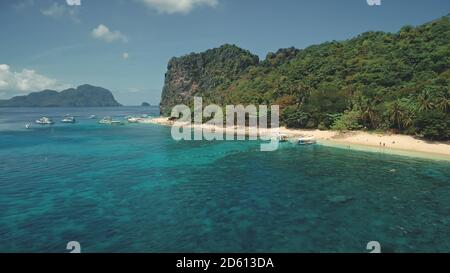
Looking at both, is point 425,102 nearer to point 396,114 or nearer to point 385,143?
point 396,114

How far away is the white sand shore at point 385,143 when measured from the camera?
53.4 meters

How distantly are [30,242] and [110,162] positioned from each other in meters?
30.0

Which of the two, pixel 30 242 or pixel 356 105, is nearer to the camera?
pixel 30 242

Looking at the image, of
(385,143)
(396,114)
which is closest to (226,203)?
(385,143)

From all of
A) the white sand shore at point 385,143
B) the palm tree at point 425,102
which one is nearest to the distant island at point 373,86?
the palm tree at point 425,102

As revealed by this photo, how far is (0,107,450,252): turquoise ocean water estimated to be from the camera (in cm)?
2175

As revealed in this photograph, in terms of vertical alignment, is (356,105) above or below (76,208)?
above

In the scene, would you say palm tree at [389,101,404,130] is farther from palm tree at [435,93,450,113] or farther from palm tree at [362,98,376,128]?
palm tree at [435,93,450,113]

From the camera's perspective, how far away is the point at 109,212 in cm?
2772

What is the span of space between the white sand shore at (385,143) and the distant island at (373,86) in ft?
6.18

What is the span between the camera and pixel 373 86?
87.3 m

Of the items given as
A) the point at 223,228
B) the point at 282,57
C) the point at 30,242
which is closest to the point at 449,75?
the point at 223,228
